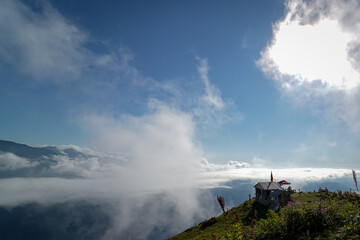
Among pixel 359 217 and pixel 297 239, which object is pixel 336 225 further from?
pixel 297 239

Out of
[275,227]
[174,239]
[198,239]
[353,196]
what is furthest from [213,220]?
[275,227]

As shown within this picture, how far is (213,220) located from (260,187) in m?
19.6

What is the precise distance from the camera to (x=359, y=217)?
12.5 meters

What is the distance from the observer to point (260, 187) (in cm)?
6053

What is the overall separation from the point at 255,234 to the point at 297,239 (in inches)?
113

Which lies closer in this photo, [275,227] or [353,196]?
[275,227]

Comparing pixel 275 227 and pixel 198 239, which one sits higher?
pixel 275 227

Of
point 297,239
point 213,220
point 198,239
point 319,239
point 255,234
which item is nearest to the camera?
point 319,239

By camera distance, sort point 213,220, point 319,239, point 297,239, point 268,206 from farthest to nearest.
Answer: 1. point 213,220
2. point 268,206
3. point 297,239
4. point 319,239

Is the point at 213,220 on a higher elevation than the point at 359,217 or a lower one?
lower

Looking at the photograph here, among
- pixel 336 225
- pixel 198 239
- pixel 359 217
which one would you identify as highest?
pixel 359 217

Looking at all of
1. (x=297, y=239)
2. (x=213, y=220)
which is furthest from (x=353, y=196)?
(x=297, y=239)

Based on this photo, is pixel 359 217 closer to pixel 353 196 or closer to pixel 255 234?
pixel 255 234

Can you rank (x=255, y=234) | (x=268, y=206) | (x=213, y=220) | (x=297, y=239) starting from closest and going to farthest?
(x=297, y=239) → (x=255, y=234) → (x=268, y=206) → (x=213, y=220)
